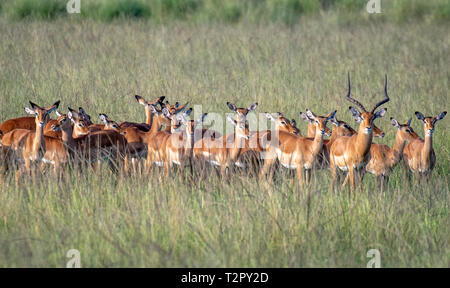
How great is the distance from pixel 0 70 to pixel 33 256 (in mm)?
7747

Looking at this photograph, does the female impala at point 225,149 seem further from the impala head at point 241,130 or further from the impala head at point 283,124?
the impala head at point 283,124

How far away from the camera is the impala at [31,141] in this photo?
7512 millimetres

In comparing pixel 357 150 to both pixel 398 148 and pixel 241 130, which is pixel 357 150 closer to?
pixel 398 148

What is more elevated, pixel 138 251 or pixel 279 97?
pixel 279 97

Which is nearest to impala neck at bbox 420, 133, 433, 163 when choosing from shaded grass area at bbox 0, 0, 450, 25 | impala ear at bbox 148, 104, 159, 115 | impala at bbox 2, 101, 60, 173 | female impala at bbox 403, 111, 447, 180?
female impala at bbox 403, 111, 447, 180

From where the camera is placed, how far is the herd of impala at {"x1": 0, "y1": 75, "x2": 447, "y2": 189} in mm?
7652

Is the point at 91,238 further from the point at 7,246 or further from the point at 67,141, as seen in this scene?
the point at 67,141

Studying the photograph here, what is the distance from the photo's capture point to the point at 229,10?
18.6 meters

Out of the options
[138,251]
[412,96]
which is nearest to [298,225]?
[138,251]

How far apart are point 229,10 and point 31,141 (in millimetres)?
11663

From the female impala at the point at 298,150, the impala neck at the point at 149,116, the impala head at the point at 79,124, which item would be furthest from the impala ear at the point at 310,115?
→ the impala head at the point at 79,124

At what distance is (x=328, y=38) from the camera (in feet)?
50.7

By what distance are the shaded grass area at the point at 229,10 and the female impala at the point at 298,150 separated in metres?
9.83

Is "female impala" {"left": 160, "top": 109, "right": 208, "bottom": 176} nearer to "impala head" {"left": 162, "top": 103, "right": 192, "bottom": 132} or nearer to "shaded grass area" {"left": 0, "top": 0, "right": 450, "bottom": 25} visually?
"impala head" {"left": 162, "top": 103, "right": 192, "bottom": 132}
